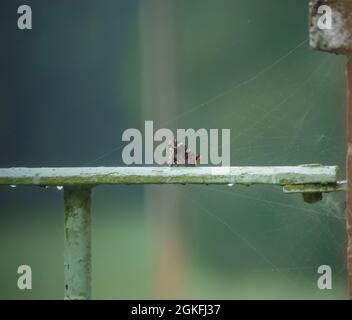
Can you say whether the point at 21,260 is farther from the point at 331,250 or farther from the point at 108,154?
the point at 331,250

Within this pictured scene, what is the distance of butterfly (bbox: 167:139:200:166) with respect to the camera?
137cm

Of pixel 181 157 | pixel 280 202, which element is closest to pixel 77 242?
pixel 181 157

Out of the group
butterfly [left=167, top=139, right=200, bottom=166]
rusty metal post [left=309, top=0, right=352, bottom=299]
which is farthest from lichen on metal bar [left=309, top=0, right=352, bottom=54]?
butterfly [left=167, top=139, right=200, bottom=166]

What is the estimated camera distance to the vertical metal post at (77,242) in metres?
1.30

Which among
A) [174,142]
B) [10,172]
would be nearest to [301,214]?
[174,142]

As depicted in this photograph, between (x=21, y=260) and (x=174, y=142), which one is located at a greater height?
(x=174, y=142)

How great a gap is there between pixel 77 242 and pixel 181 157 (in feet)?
0.86

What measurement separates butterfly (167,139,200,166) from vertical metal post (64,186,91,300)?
182 mm

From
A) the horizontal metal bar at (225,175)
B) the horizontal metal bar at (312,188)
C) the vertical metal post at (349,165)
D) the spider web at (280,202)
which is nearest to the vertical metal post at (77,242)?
the horizontal metal bar at (225,175)

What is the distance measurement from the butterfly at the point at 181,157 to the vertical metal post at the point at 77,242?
18 centimetres

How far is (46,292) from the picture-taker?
348 cm

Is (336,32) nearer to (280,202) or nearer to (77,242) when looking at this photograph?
(77,242)

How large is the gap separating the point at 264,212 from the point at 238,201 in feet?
0.52

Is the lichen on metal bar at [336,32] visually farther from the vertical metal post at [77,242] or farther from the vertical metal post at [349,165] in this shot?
the vertical metal post at [77,242]
